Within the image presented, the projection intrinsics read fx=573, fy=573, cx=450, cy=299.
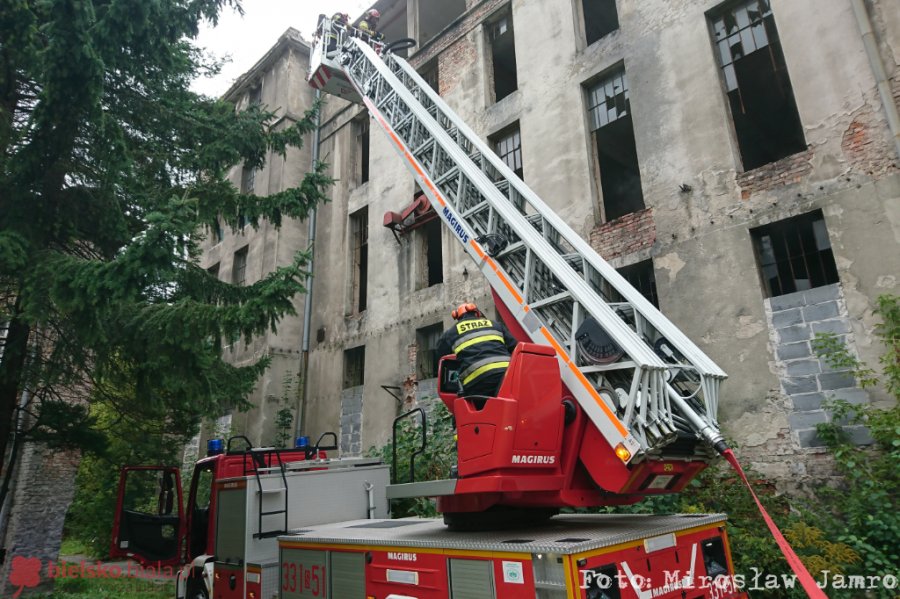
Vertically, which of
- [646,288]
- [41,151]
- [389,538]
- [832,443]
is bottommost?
[389,538]

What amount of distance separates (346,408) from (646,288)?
8605 mm

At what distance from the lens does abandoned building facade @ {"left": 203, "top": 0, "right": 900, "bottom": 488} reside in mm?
7922

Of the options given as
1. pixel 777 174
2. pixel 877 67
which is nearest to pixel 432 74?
pixel 777 174

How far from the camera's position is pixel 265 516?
5.85 m

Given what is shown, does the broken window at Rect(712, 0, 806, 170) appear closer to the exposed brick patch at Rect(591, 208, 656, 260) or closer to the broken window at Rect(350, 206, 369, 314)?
the exposed brick patch at Rect(591, 208, 656, 260)

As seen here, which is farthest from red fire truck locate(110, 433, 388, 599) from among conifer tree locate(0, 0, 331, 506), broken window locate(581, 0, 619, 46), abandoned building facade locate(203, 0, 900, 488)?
broken window locate(581, 0, 619, 46)

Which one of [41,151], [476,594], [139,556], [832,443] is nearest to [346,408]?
[139,556]

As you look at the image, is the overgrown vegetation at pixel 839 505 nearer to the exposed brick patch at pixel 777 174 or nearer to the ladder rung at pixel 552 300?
the exposed brick patch at pixel 777 174

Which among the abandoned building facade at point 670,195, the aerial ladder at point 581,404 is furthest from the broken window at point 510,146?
the aerial ladder at point 581,404

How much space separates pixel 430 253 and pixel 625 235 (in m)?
7.38

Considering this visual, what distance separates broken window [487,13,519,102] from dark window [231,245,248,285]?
10.6 meters

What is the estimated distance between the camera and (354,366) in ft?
51.9

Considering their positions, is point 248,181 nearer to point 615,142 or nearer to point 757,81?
point 615,142

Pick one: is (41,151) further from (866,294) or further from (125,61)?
(866,294)
